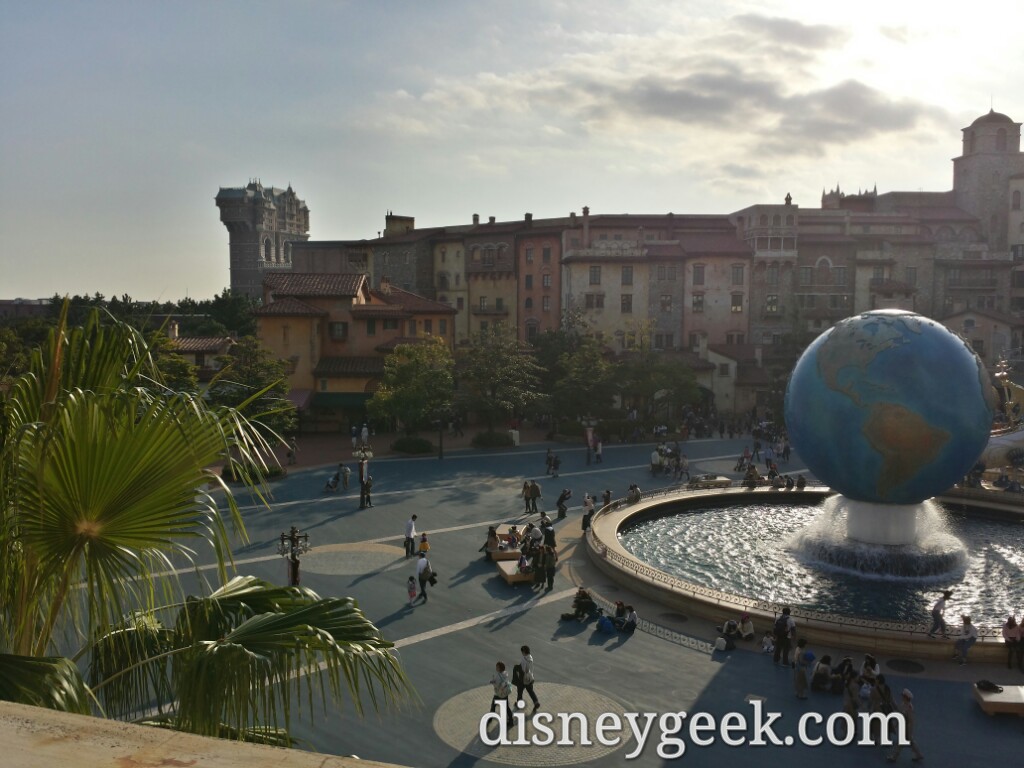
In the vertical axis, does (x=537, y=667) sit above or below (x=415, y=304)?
below

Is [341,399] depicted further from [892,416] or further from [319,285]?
[892,416]

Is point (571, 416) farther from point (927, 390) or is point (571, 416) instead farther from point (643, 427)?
point (927, 390)

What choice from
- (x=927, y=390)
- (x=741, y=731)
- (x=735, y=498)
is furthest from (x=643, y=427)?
(x=741, y=731)

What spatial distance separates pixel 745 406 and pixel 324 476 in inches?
1378

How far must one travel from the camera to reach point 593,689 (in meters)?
16.2

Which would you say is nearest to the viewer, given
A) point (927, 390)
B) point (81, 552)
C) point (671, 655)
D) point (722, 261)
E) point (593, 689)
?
point (81, 552)

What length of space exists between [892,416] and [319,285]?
40.0 metres

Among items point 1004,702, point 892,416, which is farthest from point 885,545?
point 1004,702

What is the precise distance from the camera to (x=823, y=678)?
1655cm

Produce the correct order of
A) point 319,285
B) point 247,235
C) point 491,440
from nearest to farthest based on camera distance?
1. point 491,440
2. point 319,285
3. point 247,235

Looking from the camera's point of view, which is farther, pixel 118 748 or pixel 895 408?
pixel 895 408

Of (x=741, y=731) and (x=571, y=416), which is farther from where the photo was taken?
(x=571, y=416)

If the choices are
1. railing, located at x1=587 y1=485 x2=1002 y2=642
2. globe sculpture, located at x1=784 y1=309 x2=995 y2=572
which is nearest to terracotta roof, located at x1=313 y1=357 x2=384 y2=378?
railing, located at x1=587 y1=485 x2=1002 y2=642

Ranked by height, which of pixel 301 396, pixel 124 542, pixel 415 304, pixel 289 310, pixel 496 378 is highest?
pixel 415 304
